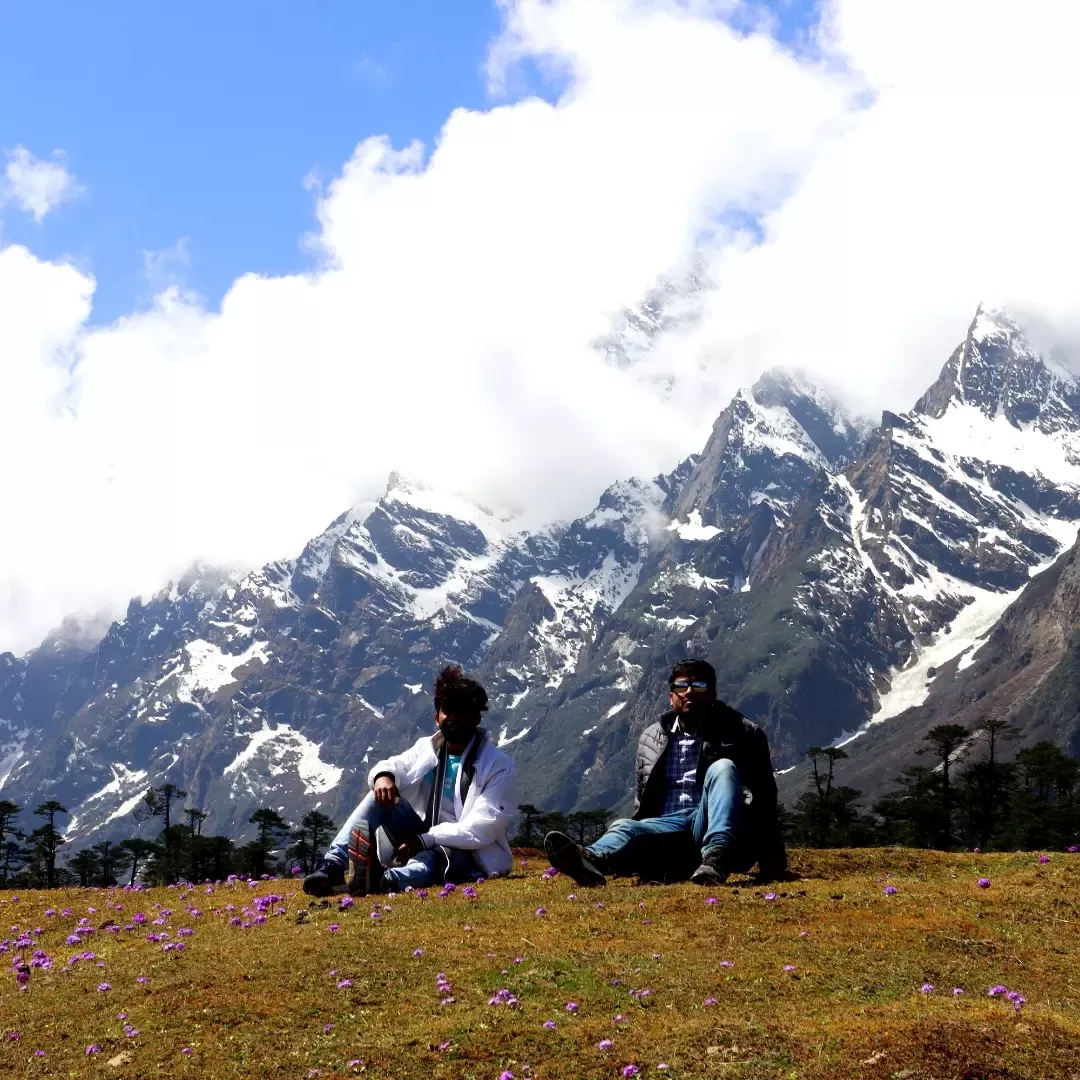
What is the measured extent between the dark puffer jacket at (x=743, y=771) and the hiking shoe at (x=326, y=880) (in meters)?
5.16

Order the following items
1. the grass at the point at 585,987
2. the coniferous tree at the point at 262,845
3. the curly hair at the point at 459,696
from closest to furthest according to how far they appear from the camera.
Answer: the grass at the point at 585,987 → the curly hair at the point at 459,696 → the coniferous tree at the point at 262,845

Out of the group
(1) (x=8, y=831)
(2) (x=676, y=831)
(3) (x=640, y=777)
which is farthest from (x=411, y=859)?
(1) (x=8, y=831)

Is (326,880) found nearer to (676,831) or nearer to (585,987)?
(676,831)

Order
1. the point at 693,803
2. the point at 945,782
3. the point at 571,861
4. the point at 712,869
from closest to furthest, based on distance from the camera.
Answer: the point at 712,869, the point at 571,861, the point at 693,803, the point at 945,782

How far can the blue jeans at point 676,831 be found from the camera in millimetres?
19688

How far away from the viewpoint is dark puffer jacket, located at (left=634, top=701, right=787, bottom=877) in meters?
20.2

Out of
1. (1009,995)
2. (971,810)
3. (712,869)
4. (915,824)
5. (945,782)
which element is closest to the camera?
(1009,995)

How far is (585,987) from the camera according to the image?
47.2 feet

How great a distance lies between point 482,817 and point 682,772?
11.4 ft

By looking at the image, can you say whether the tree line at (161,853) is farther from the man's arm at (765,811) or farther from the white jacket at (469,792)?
the man's arm at (765,811)

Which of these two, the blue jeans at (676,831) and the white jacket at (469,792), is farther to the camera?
the white jacket at (469,792)

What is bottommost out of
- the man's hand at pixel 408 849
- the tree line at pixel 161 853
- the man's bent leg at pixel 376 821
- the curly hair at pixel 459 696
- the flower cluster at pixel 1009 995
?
the tree line at pixel 161 853

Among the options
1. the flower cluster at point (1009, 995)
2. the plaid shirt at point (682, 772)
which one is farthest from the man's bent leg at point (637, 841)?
the flower cluster at point (1009, 995)

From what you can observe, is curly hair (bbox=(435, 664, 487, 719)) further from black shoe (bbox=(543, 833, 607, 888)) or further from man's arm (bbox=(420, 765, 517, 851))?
black shoe (bbox=(543, 833, 607, 888))
